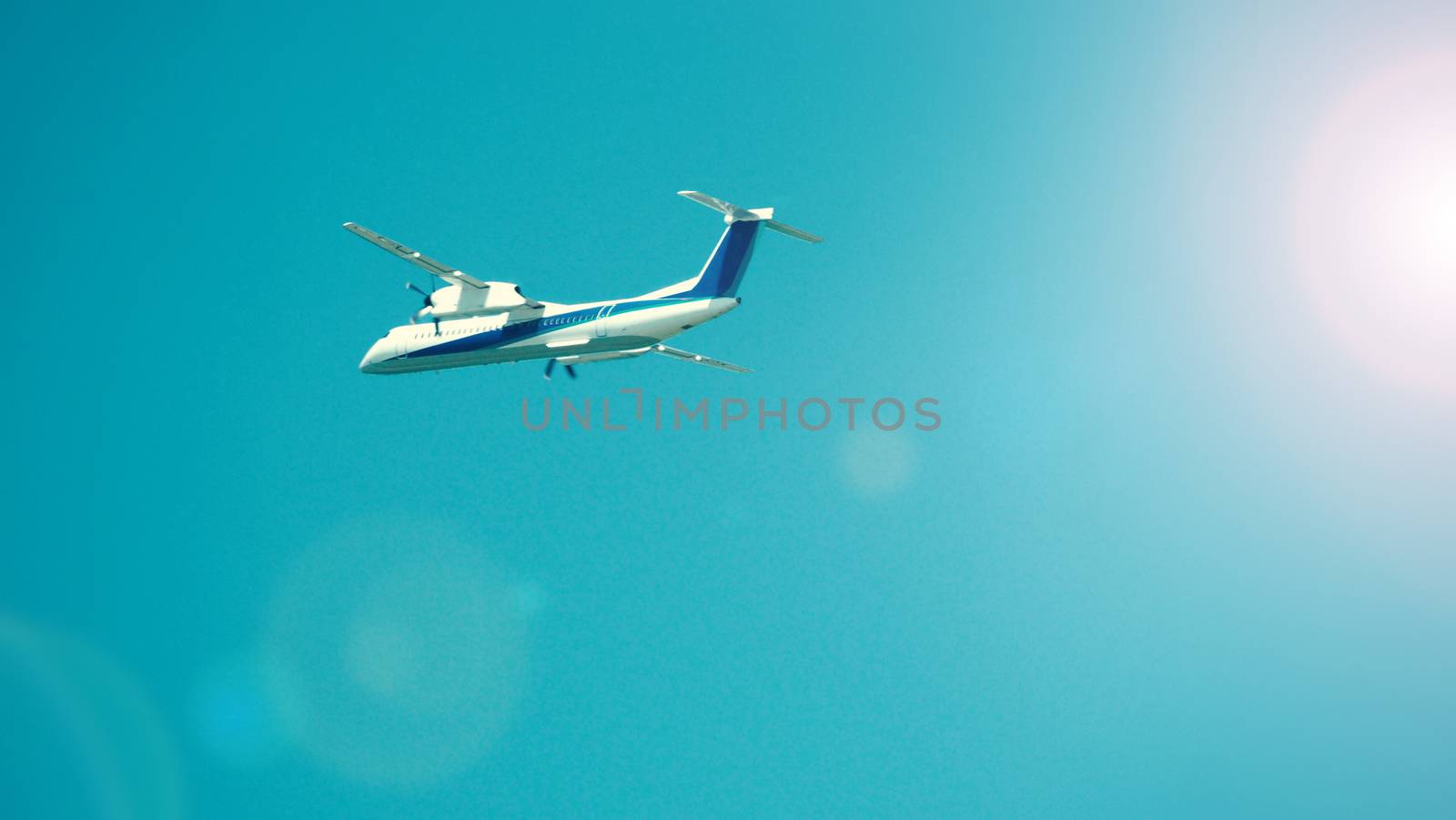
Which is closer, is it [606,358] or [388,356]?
[606,358]

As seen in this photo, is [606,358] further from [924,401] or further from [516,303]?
[924,401]

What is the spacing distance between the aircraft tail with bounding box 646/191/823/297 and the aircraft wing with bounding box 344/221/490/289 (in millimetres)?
9726

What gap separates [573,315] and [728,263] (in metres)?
7.72

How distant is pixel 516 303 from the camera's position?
2621 inches

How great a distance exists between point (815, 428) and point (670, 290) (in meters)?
16.0

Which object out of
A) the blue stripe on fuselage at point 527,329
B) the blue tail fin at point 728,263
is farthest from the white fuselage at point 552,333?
the blue tail fin at point 728,263

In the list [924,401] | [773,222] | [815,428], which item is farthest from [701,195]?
[924,401]

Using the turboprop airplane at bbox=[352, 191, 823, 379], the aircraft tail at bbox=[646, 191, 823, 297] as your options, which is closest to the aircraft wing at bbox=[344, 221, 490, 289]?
the turboprop airplane at bbox=[352, 191, 823, 379]

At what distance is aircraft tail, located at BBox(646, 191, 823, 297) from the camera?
6425 centimetres

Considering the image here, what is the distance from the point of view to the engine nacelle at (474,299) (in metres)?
67.1

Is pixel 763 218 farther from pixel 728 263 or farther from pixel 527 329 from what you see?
pixel 527 329

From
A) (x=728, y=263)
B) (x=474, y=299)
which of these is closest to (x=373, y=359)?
(x=474, y=299)

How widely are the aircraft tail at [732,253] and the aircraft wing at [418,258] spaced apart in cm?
973

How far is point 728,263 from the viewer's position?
64.8m
